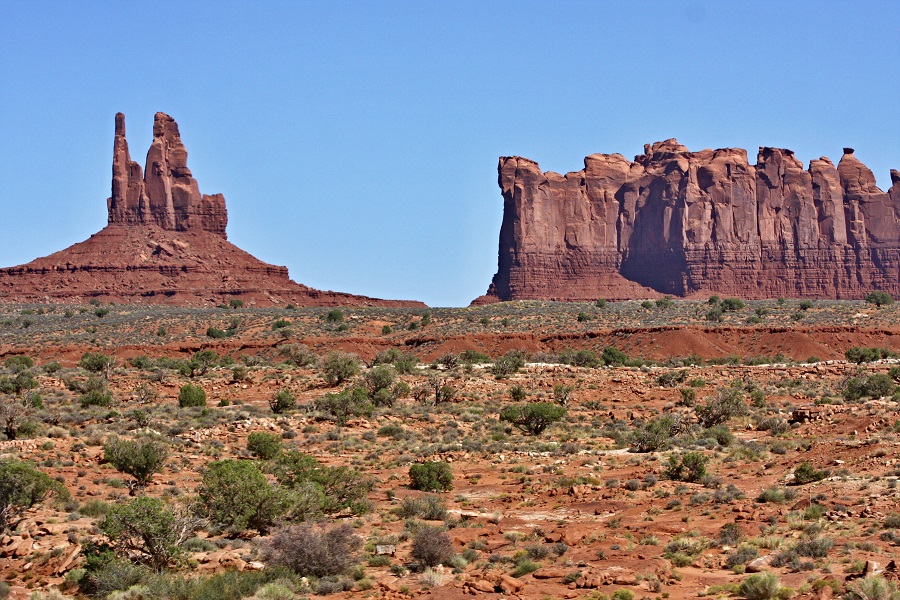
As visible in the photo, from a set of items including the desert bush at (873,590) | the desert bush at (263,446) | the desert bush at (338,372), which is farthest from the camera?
the desert bush at (338,372)

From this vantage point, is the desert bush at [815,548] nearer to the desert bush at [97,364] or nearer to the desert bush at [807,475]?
the desert bush at [807,475]

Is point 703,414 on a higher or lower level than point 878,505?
higher

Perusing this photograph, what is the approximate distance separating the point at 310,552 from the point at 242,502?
3.46m

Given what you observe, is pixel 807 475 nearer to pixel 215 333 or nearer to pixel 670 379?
pixel 670 379

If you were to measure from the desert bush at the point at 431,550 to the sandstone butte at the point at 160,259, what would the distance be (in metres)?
111

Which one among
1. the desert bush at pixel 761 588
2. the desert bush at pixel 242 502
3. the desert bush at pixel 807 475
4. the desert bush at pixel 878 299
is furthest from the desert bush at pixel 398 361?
the desert bush at pixel 878 299

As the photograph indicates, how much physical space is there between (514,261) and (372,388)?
127 m

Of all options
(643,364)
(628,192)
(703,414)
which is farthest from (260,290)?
(703,414)

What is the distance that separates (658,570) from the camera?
18203mm

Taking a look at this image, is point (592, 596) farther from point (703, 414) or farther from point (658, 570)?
point (703, 414)

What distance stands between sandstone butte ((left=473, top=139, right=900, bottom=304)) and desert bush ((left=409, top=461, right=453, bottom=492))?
443 feet

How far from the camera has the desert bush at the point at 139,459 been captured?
26500 millimetres

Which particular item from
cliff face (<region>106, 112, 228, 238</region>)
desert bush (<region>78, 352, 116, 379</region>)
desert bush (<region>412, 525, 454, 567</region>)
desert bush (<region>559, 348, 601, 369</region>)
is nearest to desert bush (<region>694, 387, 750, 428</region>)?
desert bush (<region>559, 348, 601, 369</region>)

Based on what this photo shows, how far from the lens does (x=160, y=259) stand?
466 feet
